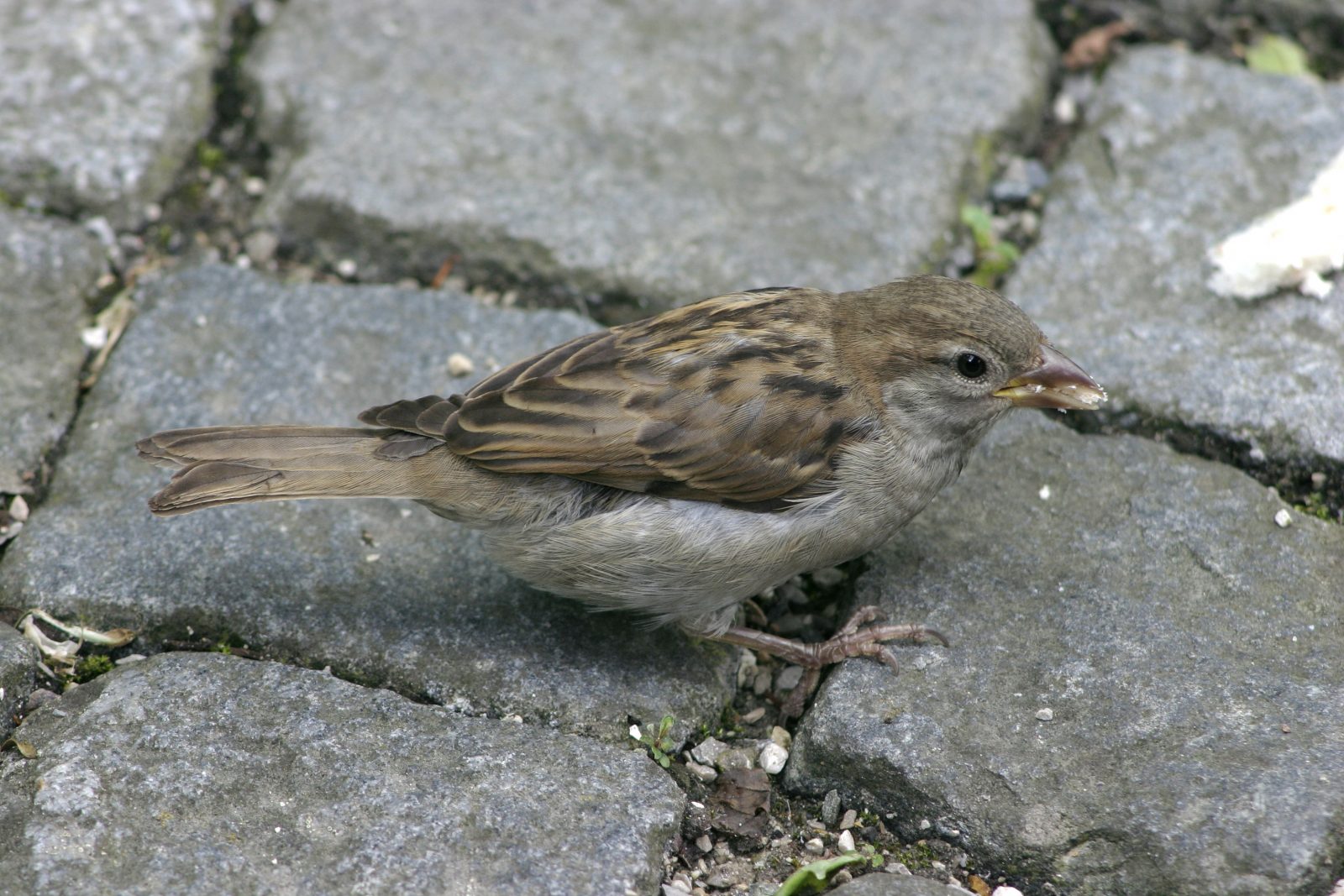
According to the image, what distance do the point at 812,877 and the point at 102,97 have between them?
3918mm

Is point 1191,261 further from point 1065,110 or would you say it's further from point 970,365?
point 970,365

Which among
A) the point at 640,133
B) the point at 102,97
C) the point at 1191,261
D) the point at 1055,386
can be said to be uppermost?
the point at 102,97

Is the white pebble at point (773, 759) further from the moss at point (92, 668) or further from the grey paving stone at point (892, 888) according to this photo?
the moss at point (92, 668)

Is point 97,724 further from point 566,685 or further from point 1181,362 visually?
point 1181,362

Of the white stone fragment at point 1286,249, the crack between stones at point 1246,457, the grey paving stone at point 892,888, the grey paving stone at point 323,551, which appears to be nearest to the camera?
the grey paving stone at point 892,888

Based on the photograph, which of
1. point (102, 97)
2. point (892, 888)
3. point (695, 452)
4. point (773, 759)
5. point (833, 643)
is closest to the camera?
point (892, 888)

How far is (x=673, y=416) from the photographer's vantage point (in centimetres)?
369

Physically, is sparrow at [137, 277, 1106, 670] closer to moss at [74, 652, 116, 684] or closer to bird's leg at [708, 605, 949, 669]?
bird's leg at [708, 605, 949, 669]

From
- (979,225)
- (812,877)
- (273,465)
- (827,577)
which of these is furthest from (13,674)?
(979,225)

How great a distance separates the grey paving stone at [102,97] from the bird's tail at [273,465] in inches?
59.1

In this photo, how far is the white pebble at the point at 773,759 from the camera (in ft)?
11.6

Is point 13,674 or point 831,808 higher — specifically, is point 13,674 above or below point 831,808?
above

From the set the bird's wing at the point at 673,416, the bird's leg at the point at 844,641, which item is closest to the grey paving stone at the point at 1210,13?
the bird's wing at the point at 673,416

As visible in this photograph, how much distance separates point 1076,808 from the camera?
3.21 metres
